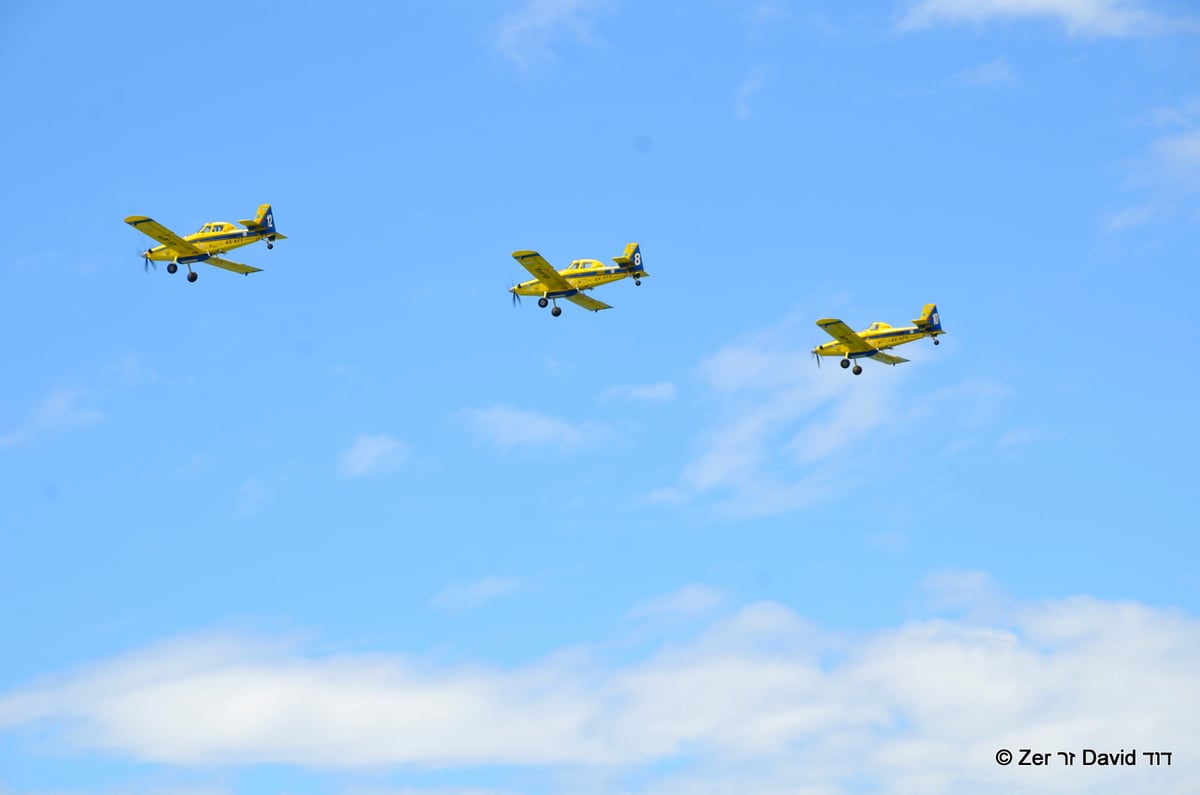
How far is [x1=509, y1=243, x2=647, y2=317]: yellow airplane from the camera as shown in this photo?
269 ft

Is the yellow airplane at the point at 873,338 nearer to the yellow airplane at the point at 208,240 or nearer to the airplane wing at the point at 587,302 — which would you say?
the airplane wing at the point at 587,302

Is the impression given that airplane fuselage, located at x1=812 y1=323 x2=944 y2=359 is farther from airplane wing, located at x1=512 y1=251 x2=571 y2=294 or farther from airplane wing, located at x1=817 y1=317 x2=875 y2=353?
airplane wing, located at x1=512 y1=251 x2=571 y2=294

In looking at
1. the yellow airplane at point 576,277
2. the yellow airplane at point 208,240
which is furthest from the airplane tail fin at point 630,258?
the yellow airplane at point 208,240

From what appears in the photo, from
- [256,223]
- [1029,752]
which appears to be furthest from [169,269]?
[1029,752]

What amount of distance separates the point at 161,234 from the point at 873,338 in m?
42.1

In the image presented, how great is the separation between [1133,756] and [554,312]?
131ft

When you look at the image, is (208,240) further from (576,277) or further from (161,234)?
(576,277)

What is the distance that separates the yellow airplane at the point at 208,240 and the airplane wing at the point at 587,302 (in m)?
17.0

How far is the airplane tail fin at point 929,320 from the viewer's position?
276ft

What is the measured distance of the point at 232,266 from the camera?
8400 centimetres

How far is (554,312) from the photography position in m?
82.9

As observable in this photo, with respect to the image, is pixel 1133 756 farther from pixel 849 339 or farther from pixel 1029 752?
pixel 849 339

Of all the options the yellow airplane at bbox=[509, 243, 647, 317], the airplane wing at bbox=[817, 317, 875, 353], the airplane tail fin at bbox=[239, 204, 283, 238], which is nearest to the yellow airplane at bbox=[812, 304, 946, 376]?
the airplane wing at bbox=[817, 317, 875, 353]

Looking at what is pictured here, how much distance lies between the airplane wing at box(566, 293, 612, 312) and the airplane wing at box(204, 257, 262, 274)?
18833 mm
